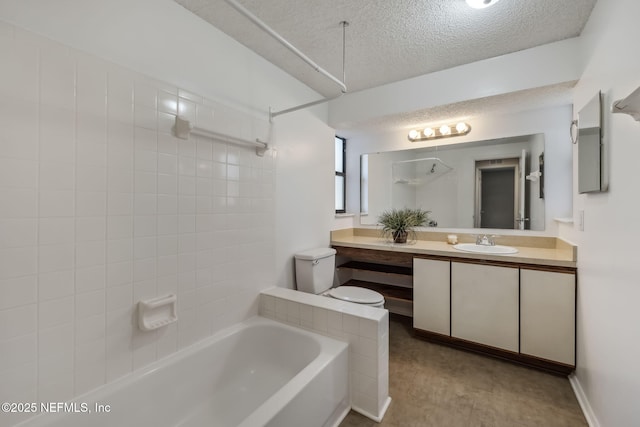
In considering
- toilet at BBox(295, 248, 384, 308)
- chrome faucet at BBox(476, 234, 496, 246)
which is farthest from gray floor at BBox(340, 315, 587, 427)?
chrome faucet at BBox(476, 234, 496, 246)

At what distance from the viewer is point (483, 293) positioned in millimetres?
2160

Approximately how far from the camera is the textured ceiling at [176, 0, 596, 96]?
1562mm

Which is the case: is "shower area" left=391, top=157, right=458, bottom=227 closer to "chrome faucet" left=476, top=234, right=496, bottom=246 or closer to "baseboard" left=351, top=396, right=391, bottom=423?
"chrome faucet" left=476, top=234, right=496, bottom=246

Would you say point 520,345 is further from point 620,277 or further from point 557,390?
point 620,277

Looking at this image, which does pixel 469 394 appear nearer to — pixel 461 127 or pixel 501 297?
pixel 501 297

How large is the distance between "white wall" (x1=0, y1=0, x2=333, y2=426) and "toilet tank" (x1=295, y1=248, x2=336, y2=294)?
47 centimetres

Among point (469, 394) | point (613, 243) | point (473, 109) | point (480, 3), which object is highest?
point (480, 3)

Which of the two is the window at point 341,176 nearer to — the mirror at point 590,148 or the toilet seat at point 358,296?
the toilet seat at point 358,296

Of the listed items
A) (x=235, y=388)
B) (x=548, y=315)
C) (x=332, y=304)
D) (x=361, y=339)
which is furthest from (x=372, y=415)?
(x=548, y=315)

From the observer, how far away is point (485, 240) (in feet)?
8.29

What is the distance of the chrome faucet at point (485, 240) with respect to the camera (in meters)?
2.51

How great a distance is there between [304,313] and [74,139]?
1.50 meters

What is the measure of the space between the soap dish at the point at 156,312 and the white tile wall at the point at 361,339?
0.76 meters

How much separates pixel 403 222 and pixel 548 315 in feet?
4.29
